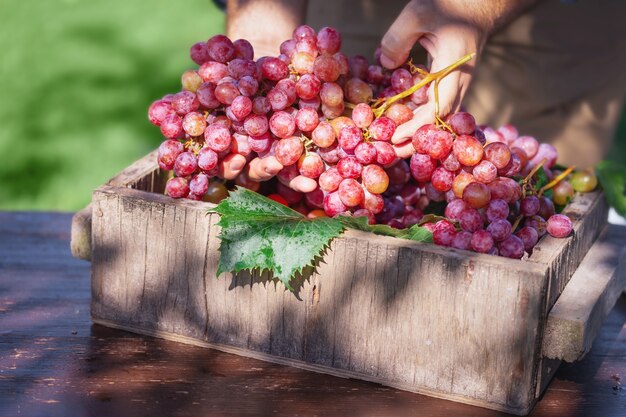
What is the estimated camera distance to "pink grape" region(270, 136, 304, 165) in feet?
5.69

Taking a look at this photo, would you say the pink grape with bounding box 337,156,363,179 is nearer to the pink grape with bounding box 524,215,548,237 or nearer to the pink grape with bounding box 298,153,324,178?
the pink grape with bounding box 298,153,324,178

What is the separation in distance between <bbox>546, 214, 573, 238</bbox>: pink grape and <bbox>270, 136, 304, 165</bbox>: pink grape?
17.7 inches

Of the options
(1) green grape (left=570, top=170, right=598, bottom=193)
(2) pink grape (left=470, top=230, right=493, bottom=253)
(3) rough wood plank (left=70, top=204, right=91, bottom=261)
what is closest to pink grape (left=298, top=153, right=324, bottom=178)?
(2) pink grape (left=470, top=230, right=493, bottom=253)

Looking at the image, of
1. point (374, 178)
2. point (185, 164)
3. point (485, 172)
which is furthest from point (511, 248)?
point (185, 164)

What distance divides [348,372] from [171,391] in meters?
0.30

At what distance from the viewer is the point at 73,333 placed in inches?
70.6

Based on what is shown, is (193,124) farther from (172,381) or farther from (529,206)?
(529,206)

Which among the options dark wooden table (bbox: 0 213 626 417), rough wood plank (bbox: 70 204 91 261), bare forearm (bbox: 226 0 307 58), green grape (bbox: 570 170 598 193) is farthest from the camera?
bare forearm (bbox: 226 0 307 58)

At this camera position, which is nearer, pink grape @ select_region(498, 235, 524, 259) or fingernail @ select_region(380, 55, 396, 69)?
pink grape @ select_region(498, 235, 524, 259)

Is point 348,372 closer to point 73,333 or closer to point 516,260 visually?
point 516,260

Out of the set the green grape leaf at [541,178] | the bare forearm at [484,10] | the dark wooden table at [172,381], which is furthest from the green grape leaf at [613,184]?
the bare forearm at [484,10]

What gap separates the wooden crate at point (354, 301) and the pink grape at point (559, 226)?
0.02m

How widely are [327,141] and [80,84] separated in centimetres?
320

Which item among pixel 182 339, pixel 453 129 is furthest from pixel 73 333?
pixel 453 129
